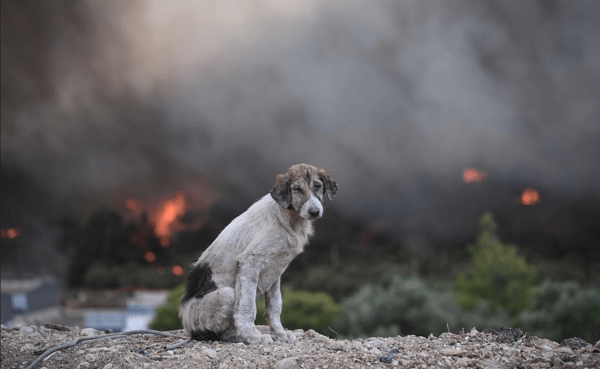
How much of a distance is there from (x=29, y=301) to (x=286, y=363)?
11.3 metres

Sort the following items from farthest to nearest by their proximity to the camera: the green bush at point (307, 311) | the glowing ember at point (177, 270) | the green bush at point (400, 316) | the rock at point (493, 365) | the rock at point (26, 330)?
the glowing ember at point (177, 270) < the green bush at point (307, 311) < the green bush at point (400, 316) < the rock at point (26, 330) < the rock at point (493, 365)

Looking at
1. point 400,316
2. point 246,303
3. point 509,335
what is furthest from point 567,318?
point 246,303

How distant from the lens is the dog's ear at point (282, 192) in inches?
219

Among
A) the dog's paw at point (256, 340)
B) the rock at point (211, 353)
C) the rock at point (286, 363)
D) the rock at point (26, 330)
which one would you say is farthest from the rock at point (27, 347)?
the rock at point (286, 363)

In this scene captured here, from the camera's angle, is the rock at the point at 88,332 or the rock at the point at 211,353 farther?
the rock at the point at 88,332

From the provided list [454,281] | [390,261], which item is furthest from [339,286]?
[454,281]

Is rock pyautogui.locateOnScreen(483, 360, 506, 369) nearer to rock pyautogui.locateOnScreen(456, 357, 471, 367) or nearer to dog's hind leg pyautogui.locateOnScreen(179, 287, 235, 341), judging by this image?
rock pyautogui.locateOnScreen(456, 357, 471, 367)

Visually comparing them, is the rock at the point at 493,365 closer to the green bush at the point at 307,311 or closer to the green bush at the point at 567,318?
the green bush at the point at 567,318

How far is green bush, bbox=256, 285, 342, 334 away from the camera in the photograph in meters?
17.0

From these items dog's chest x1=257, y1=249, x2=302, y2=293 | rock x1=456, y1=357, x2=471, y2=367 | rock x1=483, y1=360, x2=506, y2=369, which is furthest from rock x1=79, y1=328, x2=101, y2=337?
rock x1=483, y1=360, x2=506, y2=369

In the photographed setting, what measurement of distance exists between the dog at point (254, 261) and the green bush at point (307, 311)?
10.7 m

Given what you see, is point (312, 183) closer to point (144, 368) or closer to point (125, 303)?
point (144, 368)

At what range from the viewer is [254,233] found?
234 inches

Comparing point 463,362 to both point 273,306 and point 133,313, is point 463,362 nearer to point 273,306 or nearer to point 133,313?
point 273,306
